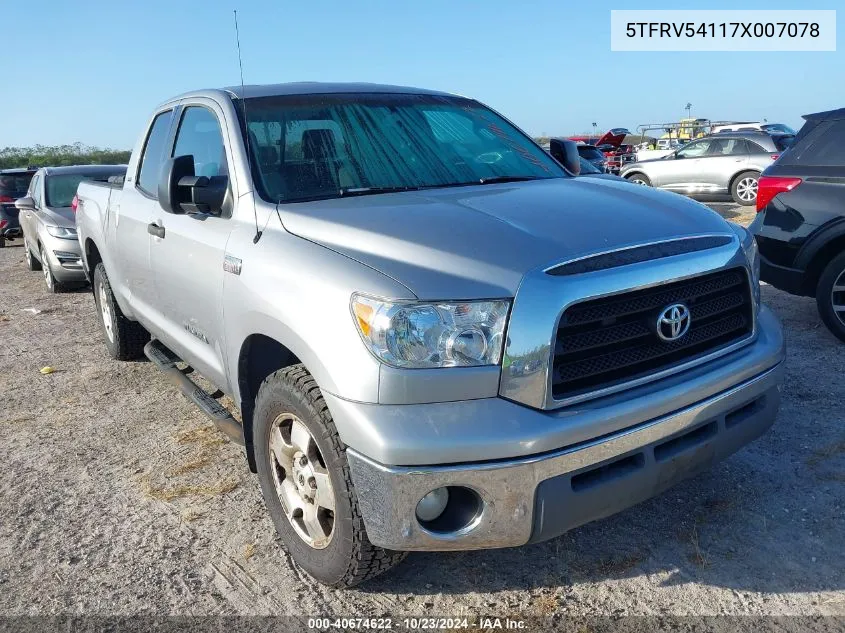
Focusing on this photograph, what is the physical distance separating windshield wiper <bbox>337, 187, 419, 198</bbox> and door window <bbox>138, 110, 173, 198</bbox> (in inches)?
62.4

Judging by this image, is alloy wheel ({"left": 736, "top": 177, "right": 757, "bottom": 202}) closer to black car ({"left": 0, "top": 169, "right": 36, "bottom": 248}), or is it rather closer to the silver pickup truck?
the silver pickup truck

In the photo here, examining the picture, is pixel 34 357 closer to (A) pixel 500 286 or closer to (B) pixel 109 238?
(B) pixel 109 238

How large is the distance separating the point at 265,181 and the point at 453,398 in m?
1.47

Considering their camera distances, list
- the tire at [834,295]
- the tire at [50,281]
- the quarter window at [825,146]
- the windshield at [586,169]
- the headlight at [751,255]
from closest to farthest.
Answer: the headlight at [751,255] < the windshield at [586,169] < the tire at [834,295] < the quarter window at [825,146] < the tire at [50,281]

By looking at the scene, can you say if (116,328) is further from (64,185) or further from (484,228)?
(64,185)

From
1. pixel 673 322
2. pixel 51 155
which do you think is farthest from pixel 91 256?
pixel 51 155

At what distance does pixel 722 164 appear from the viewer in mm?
15281

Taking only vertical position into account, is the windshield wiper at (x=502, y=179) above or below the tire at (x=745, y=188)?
above

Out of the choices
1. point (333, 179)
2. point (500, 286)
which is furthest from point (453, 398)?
point (333, 179)

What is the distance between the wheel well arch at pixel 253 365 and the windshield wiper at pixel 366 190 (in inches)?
28.9

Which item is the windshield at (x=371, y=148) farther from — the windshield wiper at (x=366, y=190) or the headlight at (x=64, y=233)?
the headlight at (x=64, y=233)

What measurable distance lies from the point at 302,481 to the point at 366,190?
4.24 feet

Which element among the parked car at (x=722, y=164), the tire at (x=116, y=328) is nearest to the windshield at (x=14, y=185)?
the tire at (x=116, y=328)

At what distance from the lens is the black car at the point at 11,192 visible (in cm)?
1388
